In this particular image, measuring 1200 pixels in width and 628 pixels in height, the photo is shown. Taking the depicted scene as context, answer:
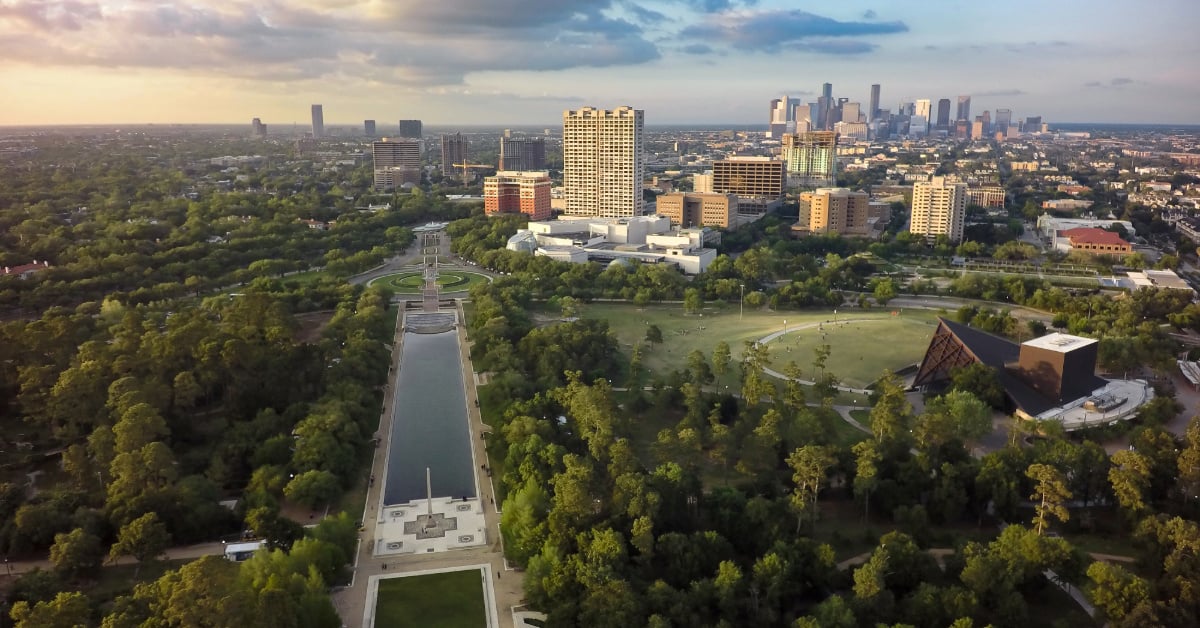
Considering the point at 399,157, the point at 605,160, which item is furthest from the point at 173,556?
the point at 399,157

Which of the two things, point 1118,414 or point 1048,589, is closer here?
point 1048,589

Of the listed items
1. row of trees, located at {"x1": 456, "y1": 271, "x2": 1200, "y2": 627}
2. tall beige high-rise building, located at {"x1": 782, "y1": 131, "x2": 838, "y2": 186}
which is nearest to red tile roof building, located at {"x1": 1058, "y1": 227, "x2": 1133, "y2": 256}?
row of trees, located at {"x1": 456, "y1": 271, "x2": 1200, "y2": 627}

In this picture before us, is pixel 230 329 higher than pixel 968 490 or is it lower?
higher

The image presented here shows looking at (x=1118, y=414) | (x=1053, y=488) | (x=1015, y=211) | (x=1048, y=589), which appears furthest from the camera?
(x=1015, y=211)

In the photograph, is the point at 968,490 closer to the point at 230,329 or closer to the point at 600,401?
the point at 600,401

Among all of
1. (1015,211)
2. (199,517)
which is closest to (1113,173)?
(1015,211)

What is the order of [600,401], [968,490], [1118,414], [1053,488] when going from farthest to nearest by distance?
[1118,414] → [600,401] → [968,490] → [1053,488]
